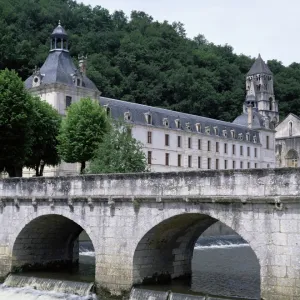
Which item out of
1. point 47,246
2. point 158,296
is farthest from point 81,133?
point 158,296

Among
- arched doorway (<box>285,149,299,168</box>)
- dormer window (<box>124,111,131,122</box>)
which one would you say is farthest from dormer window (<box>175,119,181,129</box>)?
arched doorway (<box>285,149,299,168</box>)

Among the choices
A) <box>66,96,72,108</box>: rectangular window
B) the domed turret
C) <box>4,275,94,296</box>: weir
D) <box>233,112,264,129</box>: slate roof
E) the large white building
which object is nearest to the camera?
<box>4,275,94,296</box>: weir

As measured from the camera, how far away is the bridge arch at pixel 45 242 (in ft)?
84.8

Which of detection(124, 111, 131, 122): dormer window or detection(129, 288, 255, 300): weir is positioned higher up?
detection(124, 111, 131, 122): dormer window

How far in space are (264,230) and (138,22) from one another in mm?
101886

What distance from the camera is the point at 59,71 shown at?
5694 cm

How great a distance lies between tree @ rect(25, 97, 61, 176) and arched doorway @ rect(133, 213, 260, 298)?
1926cm

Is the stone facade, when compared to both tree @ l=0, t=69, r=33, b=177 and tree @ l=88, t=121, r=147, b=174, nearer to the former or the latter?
tree @ l=88, t=121, r=147, b=174

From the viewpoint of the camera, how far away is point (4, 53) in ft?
250

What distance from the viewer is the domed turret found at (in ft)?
194

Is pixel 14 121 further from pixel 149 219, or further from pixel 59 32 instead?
pixel 59 32

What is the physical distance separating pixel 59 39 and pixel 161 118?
17.7 meters

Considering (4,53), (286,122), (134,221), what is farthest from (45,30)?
(134,221)

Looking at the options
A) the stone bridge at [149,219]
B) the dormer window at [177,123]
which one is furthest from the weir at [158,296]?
the dormer window at [177,123]
